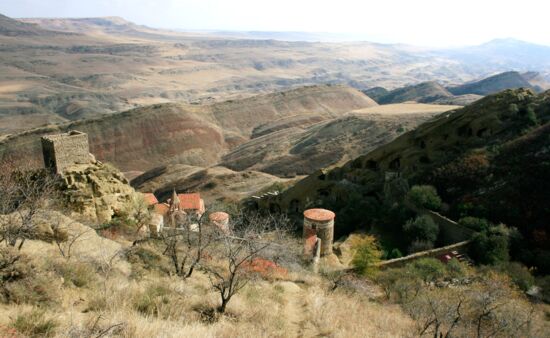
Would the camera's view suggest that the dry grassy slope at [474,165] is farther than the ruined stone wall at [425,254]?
Yes

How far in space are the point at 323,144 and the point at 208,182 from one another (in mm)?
18503

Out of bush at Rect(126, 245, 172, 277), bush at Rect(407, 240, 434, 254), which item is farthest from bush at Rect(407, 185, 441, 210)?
bush at Rect(126, 245, 172, 277)

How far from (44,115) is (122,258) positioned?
305ft

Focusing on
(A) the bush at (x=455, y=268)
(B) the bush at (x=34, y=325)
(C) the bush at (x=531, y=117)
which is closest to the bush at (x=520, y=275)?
(A) the bush at (x=455, y=268)

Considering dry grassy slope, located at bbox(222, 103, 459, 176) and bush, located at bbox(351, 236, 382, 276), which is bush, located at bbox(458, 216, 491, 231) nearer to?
bush, located at bbox(351, 236, 382, 276)

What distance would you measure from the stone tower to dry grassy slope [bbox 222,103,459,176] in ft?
107

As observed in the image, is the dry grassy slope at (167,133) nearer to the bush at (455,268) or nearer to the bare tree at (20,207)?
the bare tree at (20,207)

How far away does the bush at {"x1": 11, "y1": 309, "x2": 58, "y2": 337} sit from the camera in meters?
5.84

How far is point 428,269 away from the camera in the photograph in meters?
18.2

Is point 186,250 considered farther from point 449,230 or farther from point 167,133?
point 167,133

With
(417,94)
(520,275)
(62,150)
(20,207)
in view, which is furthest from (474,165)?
(417,94)

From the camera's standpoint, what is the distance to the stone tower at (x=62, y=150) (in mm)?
19031

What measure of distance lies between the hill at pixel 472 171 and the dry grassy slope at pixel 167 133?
121ft

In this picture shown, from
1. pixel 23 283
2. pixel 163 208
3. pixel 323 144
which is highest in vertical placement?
pixel 23 283
